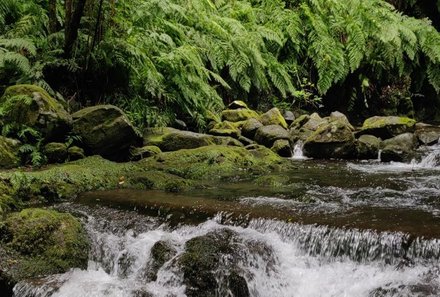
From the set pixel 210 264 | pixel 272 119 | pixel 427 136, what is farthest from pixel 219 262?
pixel 427 136

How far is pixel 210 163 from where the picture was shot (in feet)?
23.0

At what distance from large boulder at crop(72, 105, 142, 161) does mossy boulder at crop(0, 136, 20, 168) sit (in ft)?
2.70

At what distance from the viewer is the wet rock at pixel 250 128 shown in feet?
30.6

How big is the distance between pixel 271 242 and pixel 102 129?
11.1 ft

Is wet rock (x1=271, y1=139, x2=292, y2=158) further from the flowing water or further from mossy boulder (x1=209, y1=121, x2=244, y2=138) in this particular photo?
the flowing water

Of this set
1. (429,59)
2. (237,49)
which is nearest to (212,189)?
(237,49)

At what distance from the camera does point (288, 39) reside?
12445mm

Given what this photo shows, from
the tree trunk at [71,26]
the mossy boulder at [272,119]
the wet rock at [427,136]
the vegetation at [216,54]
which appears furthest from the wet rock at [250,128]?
the tree trunk at [71,26]

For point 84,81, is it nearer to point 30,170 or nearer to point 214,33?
point 30,170

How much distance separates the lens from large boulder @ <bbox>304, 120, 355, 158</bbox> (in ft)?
28.2

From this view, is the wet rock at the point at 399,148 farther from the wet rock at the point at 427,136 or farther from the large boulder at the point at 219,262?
the large boulder at the point at 219,262

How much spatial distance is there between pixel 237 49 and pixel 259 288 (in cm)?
795

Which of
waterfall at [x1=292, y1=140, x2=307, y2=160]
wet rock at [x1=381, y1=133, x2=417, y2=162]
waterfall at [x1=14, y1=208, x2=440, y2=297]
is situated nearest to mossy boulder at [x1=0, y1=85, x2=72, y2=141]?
waterfall at [x1=14, y1=208, x2=440, y2=297]

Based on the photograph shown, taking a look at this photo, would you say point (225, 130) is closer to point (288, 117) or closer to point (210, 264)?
point (288, 117)
